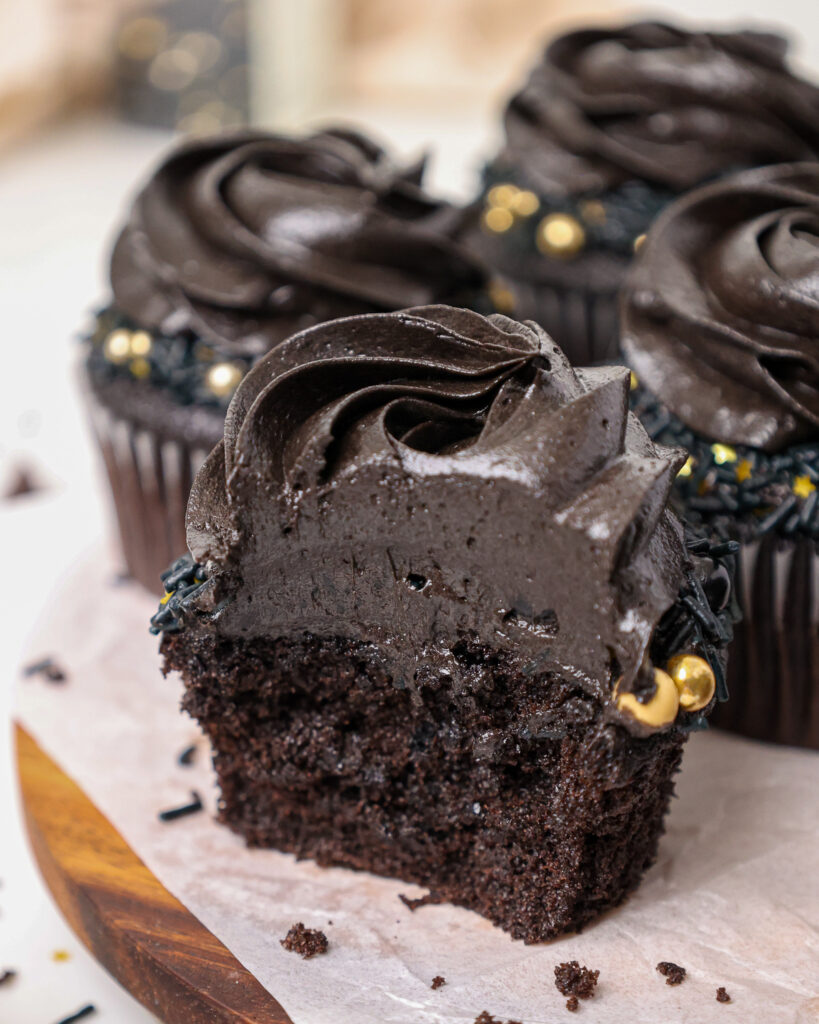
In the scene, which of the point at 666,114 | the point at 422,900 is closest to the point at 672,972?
the point at 422,900

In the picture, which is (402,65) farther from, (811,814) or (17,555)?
(811,814)

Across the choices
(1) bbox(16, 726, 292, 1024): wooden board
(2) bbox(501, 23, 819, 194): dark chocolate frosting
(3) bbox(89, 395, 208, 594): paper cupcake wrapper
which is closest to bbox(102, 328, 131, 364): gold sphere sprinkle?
(3) bbox(89, 395, 208, 594): paper cupcake wrapper

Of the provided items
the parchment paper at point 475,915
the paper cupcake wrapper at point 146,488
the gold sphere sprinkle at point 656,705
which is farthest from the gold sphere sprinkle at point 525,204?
the gold sphere sprinkle at point 656,705

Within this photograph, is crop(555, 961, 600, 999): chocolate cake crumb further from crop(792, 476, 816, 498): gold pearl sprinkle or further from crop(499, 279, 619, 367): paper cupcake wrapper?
crop(499, 279, 619, 367): paper cupcake wrapper

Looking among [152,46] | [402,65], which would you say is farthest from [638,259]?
[402,65]

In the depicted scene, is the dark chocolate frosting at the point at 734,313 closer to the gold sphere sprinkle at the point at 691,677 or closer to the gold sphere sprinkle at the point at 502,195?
the gold sphere sprinkle at the point at 691,677

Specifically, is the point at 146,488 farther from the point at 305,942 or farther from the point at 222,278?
the point at 305,942
